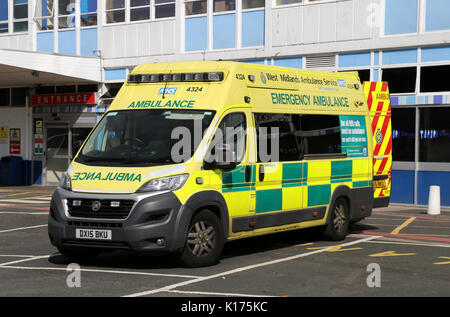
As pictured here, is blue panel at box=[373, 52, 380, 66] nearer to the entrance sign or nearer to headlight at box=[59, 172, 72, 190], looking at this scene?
headlight at box=[59, 172, 72, 190]

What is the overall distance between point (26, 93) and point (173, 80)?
734 inches

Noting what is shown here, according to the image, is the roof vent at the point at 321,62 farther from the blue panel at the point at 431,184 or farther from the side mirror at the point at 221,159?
the side mirror at the point at 221,159

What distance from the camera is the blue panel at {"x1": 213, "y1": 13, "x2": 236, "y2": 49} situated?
2283cm

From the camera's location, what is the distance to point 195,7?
23828 millimetres

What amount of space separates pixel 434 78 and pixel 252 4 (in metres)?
6.18

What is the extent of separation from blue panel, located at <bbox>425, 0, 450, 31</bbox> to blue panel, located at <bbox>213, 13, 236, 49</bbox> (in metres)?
6.08

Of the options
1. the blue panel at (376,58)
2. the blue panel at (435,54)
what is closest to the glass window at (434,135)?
the blue panel at (435,54)

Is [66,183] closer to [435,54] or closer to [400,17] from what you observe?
[435,54]

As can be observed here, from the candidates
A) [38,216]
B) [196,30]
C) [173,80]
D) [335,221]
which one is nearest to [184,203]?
[173,80]

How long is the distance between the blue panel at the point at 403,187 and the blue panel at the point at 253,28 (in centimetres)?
570

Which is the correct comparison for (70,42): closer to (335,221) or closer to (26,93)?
(26,93)

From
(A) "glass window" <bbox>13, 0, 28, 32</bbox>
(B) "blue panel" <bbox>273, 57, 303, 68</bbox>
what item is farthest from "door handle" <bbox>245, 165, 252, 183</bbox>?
(A) "glass window" <bbox>13, 0, 28, 32</bbox>

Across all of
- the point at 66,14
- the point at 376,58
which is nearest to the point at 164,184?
the point at 376,58

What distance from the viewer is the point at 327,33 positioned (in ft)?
68.5
